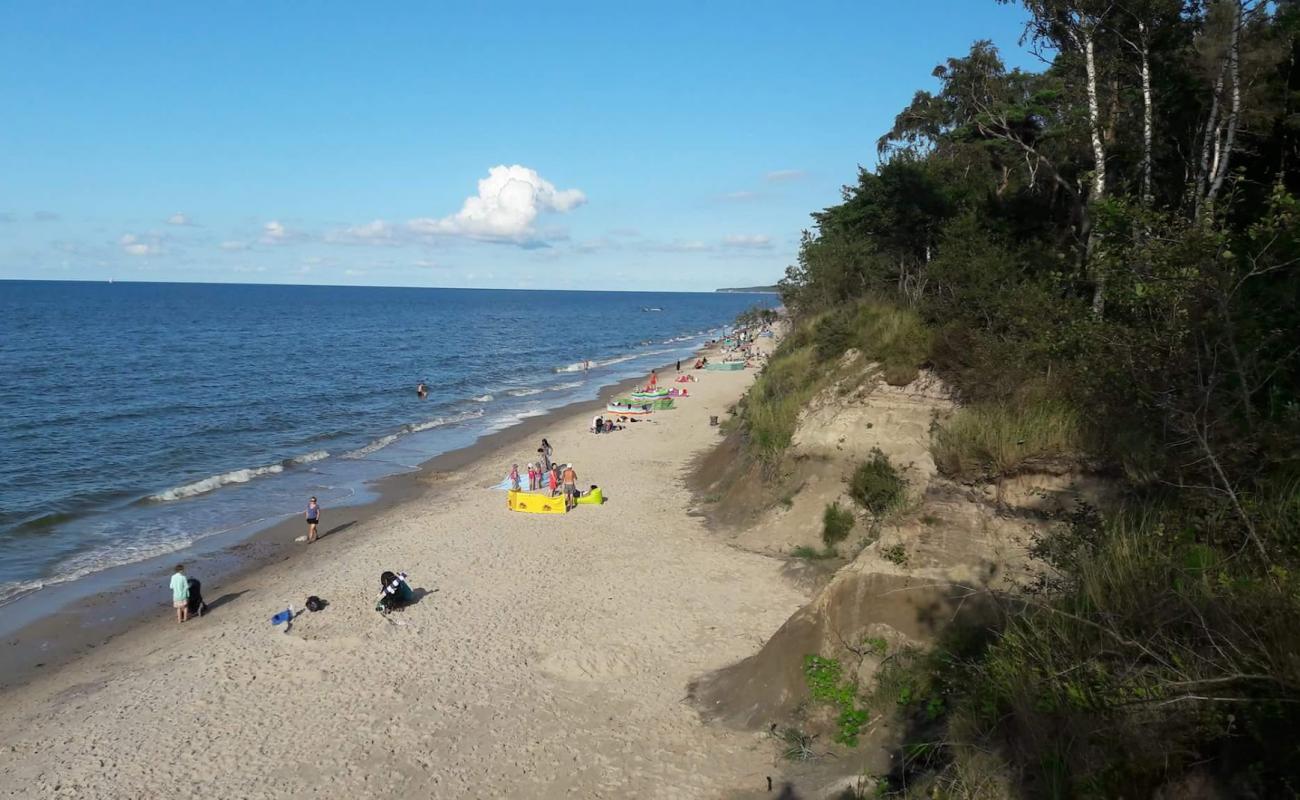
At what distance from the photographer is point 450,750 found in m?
9.95

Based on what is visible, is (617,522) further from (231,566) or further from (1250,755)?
(1250,755)

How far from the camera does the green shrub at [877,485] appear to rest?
47.7 feet

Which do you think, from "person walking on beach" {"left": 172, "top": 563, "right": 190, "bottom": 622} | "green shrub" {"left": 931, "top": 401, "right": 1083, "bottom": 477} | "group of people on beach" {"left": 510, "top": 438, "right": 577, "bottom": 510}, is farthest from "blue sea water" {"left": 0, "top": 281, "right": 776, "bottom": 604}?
"green shrub" {"left": 931, "top": 401, "right": 1083, "bottom": 477}

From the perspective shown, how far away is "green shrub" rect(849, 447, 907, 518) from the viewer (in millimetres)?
14531

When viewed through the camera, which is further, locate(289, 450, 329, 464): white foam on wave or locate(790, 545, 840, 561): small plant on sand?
locate(289, 450, 329, 464): white foam on wave

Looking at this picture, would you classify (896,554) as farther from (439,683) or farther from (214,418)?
(214,418)

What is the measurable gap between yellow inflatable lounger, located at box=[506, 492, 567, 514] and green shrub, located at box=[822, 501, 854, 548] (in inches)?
327

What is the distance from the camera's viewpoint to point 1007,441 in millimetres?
Result: 9398

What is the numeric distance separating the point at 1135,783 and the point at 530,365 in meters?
65.9

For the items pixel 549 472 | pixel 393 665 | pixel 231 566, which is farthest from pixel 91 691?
pixel 549 472

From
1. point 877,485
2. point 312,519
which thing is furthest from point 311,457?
point 877,485

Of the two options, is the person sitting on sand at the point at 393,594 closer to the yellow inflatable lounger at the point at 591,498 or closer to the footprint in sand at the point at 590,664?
the footprint in sand at the point at 590,664

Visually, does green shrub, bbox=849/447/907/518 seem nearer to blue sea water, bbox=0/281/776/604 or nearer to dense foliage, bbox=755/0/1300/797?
dense foliage, bbox=755/0/1300/797

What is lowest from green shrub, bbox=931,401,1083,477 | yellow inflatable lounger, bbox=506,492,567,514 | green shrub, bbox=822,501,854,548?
yellow inflatable lounger, bbox=506,492,567,514
